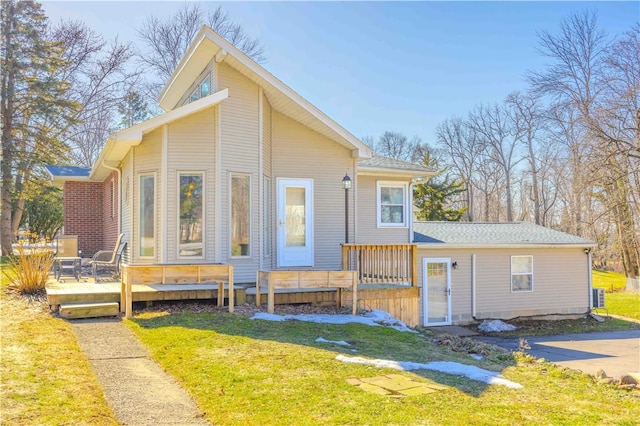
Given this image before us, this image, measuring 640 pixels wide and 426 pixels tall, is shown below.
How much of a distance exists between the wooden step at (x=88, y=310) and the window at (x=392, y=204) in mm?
7838

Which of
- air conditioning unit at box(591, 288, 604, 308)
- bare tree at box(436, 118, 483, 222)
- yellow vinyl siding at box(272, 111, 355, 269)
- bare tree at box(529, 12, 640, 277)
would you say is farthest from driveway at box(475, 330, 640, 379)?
bare tree at box(436, 118, 483, 222)

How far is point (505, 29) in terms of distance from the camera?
16.5 m

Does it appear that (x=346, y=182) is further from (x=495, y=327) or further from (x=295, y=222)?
(x=495, y=327)

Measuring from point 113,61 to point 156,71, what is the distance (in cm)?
237

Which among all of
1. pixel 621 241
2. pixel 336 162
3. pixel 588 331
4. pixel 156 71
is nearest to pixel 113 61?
pixel 156 71

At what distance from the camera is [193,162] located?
412 inches

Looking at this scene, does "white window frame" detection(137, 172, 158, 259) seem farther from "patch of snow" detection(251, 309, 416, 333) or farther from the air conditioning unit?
the air conditioning unit

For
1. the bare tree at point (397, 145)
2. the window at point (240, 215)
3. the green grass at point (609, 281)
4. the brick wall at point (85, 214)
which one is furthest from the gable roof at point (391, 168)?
the bare tree at point (397, 145)

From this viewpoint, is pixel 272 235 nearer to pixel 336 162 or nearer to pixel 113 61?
pixel 336 162

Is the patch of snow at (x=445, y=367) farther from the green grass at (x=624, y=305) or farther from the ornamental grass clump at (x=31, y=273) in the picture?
the green grass at (x=624, y=305)

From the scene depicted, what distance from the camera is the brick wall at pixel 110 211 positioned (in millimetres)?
14281

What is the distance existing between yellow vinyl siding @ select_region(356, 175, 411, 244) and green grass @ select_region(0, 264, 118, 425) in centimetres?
818

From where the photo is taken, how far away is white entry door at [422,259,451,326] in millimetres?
15344

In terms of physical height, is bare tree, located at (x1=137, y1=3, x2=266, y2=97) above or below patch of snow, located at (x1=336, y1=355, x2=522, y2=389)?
above
